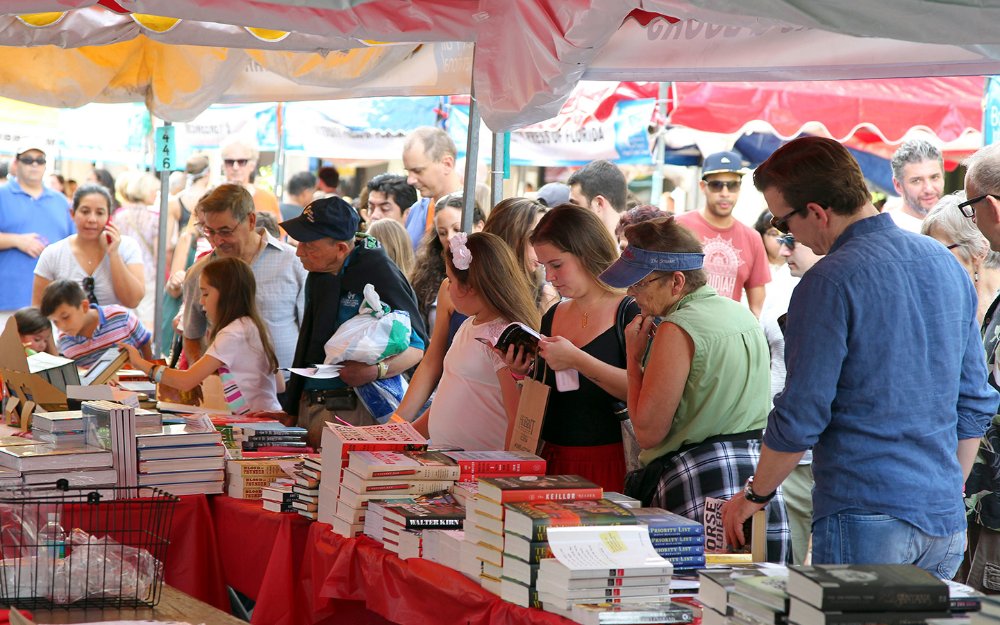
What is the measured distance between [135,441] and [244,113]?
345 inches

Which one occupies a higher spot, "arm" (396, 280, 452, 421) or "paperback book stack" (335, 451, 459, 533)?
"arm" (396, 280, 452, 421)

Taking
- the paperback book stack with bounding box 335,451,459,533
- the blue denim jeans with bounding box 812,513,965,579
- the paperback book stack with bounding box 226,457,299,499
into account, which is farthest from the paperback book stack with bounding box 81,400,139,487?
the blue denim jeans with bounding box 812,513,965,579

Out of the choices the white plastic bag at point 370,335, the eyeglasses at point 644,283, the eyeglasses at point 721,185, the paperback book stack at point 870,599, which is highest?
the eyeglasses at point 721,185

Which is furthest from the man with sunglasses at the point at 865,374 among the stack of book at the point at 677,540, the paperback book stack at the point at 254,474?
the paperback book stack at the point at 254,474

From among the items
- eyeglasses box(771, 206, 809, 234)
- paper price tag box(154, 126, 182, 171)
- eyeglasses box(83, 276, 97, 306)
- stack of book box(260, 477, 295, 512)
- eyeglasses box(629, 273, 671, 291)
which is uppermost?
paper price tag box(154, 126, 182, 171)

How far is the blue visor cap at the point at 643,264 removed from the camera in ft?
9.78

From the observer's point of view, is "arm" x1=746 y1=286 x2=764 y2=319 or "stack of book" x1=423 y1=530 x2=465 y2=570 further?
"arm" x1=746 y1=286 x2=764 y2=319

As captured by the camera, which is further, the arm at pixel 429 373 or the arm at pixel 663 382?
the arm at pixel 429 373

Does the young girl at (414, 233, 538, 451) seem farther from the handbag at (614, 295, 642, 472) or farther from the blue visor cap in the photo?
the blue visor cap

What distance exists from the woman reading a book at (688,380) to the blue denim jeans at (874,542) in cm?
53

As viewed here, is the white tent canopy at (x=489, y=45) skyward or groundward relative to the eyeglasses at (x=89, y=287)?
skyward

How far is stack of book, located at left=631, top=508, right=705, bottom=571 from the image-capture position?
2.37 meters

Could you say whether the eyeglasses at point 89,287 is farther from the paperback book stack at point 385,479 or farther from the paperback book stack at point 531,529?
the paperback book stack at point 531,529

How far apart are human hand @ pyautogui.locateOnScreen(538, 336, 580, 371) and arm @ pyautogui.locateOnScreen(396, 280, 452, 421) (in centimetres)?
89
